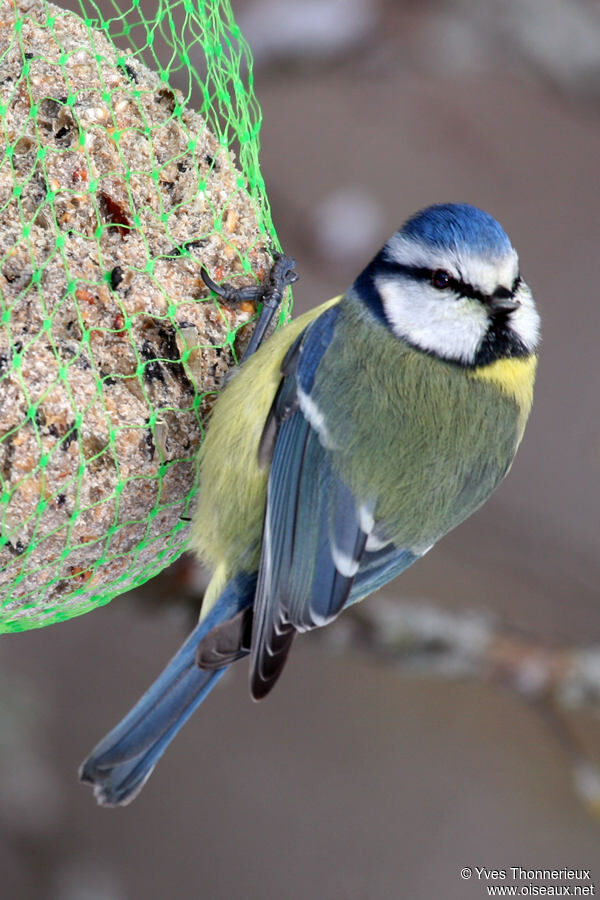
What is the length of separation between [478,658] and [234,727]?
4.48 feet

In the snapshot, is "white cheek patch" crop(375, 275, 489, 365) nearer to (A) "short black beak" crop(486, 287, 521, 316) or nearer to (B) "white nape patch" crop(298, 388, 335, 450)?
(A) "short black beak" crop(486, 287, 521, 316)

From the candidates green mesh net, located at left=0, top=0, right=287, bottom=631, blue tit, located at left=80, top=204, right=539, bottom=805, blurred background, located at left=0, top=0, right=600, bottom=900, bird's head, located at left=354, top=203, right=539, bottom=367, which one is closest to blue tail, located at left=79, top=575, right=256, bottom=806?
blue tit, located at left=80, top=204, right=539, bottom=805

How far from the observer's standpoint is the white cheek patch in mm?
1735

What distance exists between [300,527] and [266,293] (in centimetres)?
38

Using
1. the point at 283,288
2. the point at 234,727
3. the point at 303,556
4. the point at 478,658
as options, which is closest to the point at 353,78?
the point at 283,288

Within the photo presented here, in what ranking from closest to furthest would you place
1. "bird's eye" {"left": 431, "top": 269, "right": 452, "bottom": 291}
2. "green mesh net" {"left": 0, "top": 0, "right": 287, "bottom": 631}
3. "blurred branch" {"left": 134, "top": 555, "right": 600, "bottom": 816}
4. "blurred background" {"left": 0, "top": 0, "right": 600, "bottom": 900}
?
1. "green mesh net" {"left": 0, "top": 0, "right": 287, "bottom": 631}
2. "bird's eye" {"left": 431, "top": 269, "right": 452, "bottom": 291}
3. "blurred branch" {"left": 134, "top": 555, "right": 600, "bottom": 816}
4. "blurred background" {"left": 0, "top": 0, "right": 600, "bottom": 900}

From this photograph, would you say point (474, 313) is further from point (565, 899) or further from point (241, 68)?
point (565, 899)

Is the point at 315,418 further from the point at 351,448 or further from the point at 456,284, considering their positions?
the point at 456,284

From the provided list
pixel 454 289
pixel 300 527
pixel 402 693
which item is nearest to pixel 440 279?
pixel 454 289

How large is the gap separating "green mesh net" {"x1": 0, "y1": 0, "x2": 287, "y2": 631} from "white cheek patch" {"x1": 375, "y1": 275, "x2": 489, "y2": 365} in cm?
25

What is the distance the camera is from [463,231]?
170 centimetres

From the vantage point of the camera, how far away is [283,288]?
1.71m

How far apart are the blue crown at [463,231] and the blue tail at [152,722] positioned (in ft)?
2.09

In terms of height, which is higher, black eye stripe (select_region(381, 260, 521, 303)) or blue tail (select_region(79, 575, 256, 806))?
black eye stripe (select_region(381, 260, 521, 303))
